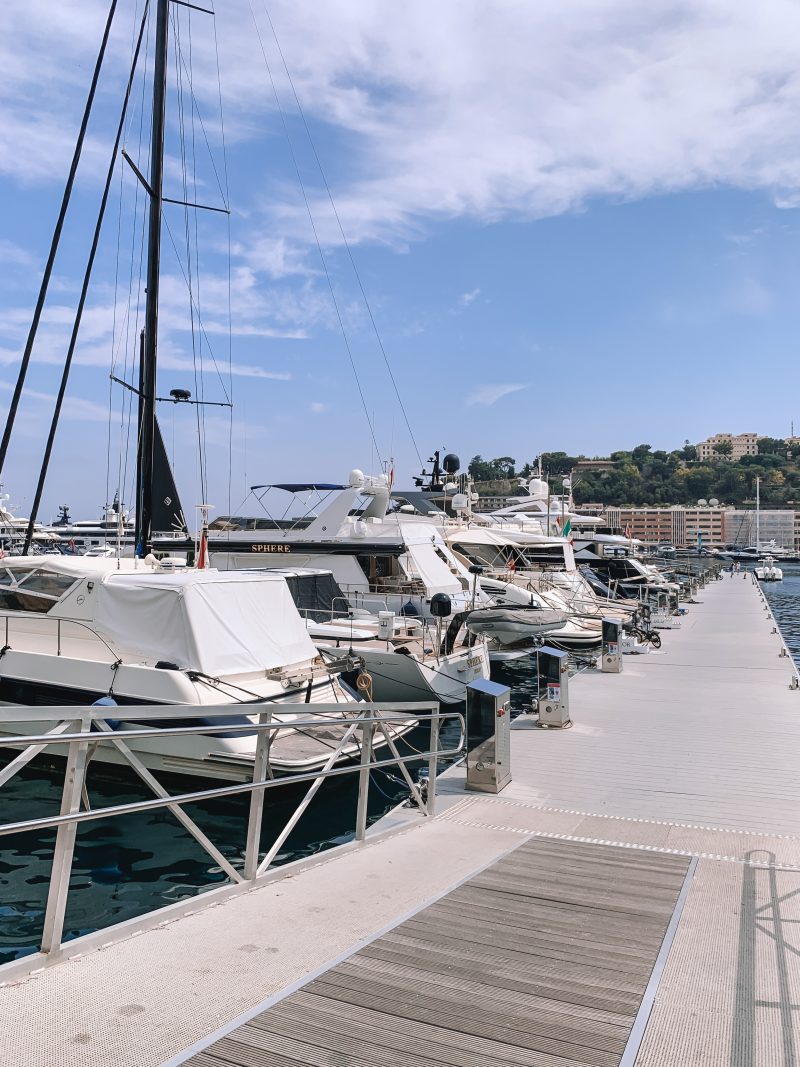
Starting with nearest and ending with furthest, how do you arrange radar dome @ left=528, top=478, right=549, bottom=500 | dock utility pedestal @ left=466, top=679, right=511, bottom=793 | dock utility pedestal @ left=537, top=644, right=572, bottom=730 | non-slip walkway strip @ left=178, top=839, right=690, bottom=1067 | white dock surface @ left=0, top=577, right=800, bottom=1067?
non-slip walkway strip @ left=178, top=839, right=690, bottom=1067 → white dock surface @ left=0, top=577, right=800, bottom=1067 → dock utility pedestal @ left=466, top=679, right=511, bottom=793 → dock utility pedestal @ left=537, top=644, right=572, bottom=730 → radar dome @ left=528, top=478, right=549, bottom=500

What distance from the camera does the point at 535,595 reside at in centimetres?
2534

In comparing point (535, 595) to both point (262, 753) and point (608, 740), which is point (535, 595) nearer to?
point (608, 740)

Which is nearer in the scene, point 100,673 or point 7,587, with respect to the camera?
point 100,673

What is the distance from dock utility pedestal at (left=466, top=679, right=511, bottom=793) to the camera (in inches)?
305

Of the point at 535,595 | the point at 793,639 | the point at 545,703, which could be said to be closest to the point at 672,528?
the point at 793,639

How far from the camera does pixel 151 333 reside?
620 inches

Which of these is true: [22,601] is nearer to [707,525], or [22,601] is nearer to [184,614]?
[184,614]

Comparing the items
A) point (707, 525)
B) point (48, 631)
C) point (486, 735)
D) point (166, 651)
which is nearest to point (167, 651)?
point (166, 651)

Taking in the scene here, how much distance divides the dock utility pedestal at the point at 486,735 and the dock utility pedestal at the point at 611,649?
8.93 meters

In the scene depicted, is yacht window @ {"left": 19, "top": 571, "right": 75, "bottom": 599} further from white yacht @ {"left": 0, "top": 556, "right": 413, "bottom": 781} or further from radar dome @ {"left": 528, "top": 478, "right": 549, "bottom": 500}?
radar dome @ {"left": 528, "top": 478, "right": 549, "bottom": 500}

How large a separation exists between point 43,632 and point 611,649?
11220 mm

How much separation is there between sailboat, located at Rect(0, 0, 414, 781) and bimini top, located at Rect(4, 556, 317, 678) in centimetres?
2

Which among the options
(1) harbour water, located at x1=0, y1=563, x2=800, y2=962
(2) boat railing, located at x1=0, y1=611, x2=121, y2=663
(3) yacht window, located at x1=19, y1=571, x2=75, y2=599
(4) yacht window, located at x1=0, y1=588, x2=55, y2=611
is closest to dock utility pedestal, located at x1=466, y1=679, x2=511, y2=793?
(1) harbour water, located at x1=0, y1=563, x2=800, y2=962

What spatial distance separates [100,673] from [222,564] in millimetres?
12517
